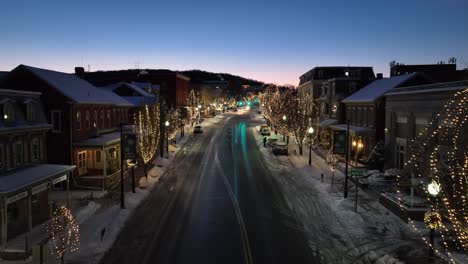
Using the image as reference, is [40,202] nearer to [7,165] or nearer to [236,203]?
[7,165]

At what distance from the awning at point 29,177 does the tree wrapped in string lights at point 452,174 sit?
1717 centimetres

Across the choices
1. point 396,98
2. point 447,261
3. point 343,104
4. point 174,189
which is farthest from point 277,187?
point 343,104

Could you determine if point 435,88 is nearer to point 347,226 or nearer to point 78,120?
point 347,226

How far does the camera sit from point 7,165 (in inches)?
827

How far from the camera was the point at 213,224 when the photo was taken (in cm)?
2048

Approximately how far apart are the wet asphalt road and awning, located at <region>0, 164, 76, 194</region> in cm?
495

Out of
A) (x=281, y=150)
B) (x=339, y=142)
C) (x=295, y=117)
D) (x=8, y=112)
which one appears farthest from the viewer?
(x=295, y=117)

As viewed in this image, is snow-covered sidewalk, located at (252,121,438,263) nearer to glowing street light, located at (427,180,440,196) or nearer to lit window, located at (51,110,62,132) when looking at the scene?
glowing street light, located at (427,180,440,196)

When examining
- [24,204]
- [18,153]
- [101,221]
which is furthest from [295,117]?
[24,204]

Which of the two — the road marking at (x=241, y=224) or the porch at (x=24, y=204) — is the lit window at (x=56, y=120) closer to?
the porch at (x=24, y=204)

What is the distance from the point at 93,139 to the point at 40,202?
10067 millimetres

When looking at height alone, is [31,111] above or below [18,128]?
above

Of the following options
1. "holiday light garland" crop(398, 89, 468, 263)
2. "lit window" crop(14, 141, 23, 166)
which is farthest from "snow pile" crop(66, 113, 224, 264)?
"holiday light garland" crop(398, 89, 468, 263)

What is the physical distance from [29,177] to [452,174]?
19151mm
